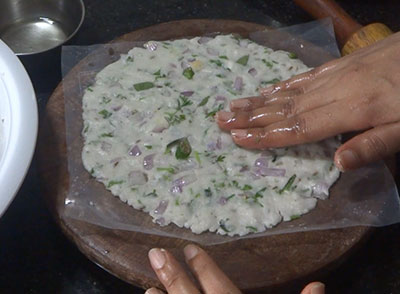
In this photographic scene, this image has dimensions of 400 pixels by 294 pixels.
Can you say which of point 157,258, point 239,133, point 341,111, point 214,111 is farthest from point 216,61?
point 157,258

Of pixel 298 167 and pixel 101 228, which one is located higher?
pixel 298 167

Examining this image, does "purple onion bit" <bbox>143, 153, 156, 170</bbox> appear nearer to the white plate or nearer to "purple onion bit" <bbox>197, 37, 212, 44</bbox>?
the white plate

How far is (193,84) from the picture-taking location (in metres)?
1.51

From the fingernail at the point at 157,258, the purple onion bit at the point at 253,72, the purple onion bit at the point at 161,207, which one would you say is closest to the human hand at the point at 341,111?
the purple onion bit at the point at 253,72

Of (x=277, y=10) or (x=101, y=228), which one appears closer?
(x=101, y=228)

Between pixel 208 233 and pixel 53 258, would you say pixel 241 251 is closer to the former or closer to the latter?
pixel 208 233

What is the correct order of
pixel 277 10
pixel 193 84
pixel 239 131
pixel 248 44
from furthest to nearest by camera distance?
pixel 277 10 → pixel 248 44 → pixel 193 84 → pixel 239 131

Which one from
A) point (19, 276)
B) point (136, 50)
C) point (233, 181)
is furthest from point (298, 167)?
point (19, 276)

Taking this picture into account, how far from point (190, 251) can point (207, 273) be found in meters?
0.07

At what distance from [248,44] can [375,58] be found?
0.37 metres

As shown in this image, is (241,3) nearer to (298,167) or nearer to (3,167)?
(298,167)

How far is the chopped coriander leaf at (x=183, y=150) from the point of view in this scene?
4.47 ft

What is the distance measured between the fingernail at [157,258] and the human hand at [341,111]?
→ 0.35m

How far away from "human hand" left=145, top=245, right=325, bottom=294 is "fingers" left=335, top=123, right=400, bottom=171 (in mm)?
316
